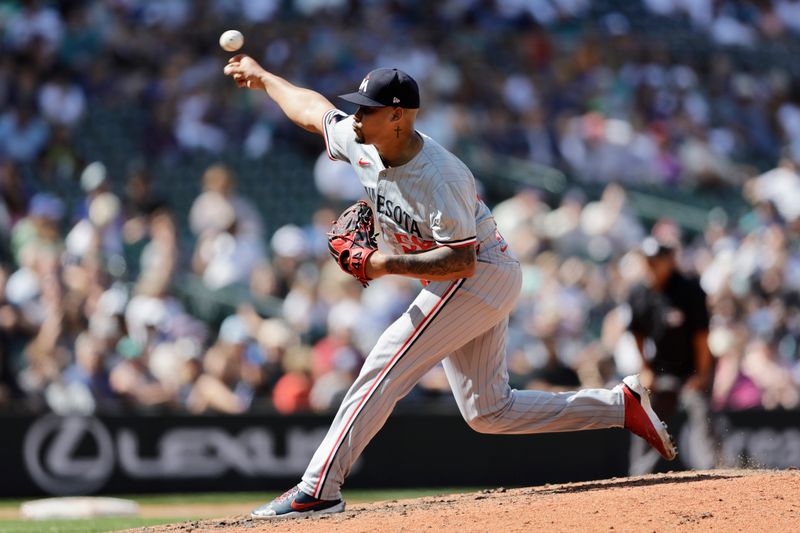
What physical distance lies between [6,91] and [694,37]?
9103 mm

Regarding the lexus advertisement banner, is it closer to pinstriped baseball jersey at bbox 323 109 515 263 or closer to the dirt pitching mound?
the dirt pitching mound

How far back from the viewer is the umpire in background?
836cm

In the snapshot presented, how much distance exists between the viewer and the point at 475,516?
16.3 feet

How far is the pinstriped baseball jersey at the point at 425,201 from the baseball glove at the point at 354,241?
8cm

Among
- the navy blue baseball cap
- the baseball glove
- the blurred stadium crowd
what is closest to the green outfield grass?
the blurred stadium crowd

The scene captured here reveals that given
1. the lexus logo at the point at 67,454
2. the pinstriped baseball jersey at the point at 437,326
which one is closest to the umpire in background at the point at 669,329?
the pinstriped baseball jersey at the point at 437,326

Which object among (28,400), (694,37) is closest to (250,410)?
(28,400)

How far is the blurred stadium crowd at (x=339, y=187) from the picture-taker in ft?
34.1

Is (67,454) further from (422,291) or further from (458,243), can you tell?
(458,243)

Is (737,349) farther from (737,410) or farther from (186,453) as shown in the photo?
(186,453)

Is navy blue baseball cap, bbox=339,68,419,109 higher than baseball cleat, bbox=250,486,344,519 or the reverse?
higher

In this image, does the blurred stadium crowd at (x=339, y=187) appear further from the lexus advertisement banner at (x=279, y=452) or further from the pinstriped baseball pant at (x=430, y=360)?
the pinstriped baseball pant at (x=430, y=360)

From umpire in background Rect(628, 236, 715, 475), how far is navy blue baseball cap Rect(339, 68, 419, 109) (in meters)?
3.77

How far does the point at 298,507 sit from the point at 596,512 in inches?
49.3
